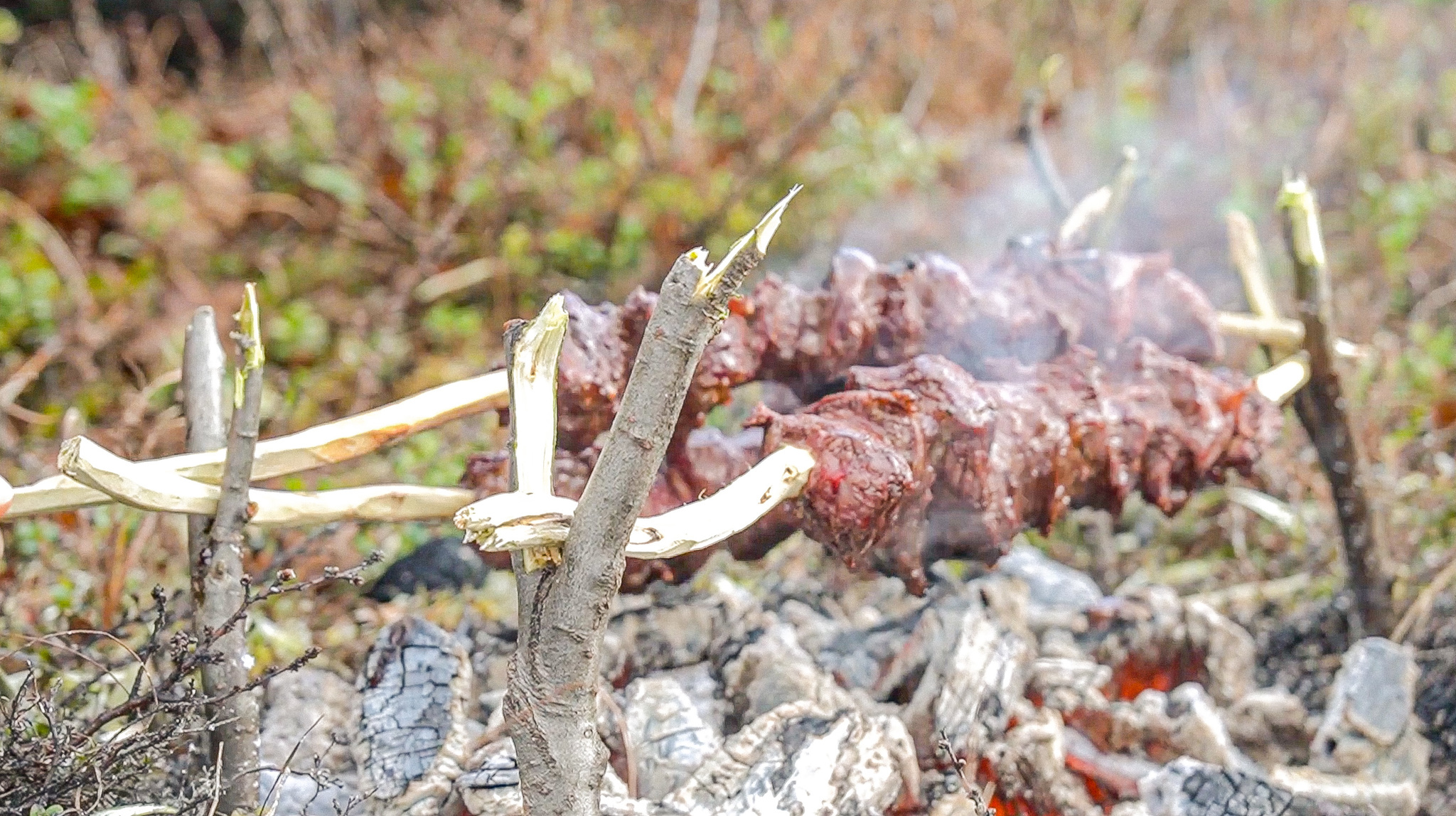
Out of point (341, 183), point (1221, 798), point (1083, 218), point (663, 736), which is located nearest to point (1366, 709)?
point (1221, 798)

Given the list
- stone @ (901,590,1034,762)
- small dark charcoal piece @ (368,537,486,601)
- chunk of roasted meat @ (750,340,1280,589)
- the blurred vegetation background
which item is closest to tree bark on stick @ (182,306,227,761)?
the blurred vegetation background

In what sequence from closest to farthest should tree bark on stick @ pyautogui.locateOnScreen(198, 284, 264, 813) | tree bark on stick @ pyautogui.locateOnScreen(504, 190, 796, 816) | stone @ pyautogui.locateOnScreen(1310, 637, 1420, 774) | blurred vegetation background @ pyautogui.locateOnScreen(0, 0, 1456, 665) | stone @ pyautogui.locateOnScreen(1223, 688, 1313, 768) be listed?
tree bark on stick @ pyautogui.locateOnScreen(504, 190, 796, 816) < tree bark on stick @ pyautogui.locateOnScreen(198, 284, 264, 813) < stone @ pyautogui.locateOnScreen(1310, 637, 1420, 774) < stone @ pyautogui.locateOnScreen(1223, 688, 1313, 768) < blurred vegetation background @ pyautogui.locateOnScreen(0, 0, 1456, 665)

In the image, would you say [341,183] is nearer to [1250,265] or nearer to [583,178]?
[583,178]

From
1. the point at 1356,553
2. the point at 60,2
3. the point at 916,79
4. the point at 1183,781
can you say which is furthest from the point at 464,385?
the point at 60,2

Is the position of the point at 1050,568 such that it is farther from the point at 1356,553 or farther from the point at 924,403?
the point at 924,403

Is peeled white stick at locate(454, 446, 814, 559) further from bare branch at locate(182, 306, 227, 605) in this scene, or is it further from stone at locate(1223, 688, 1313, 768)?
stone at locate(1223, 688, 1313, 768)

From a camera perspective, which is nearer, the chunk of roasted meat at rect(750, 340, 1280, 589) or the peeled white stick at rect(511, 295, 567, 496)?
the peeled white stick at rect(511, 295, 567, 496)

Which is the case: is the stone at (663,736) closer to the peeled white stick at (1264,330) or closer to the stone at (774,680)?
the stone at (774,680)
